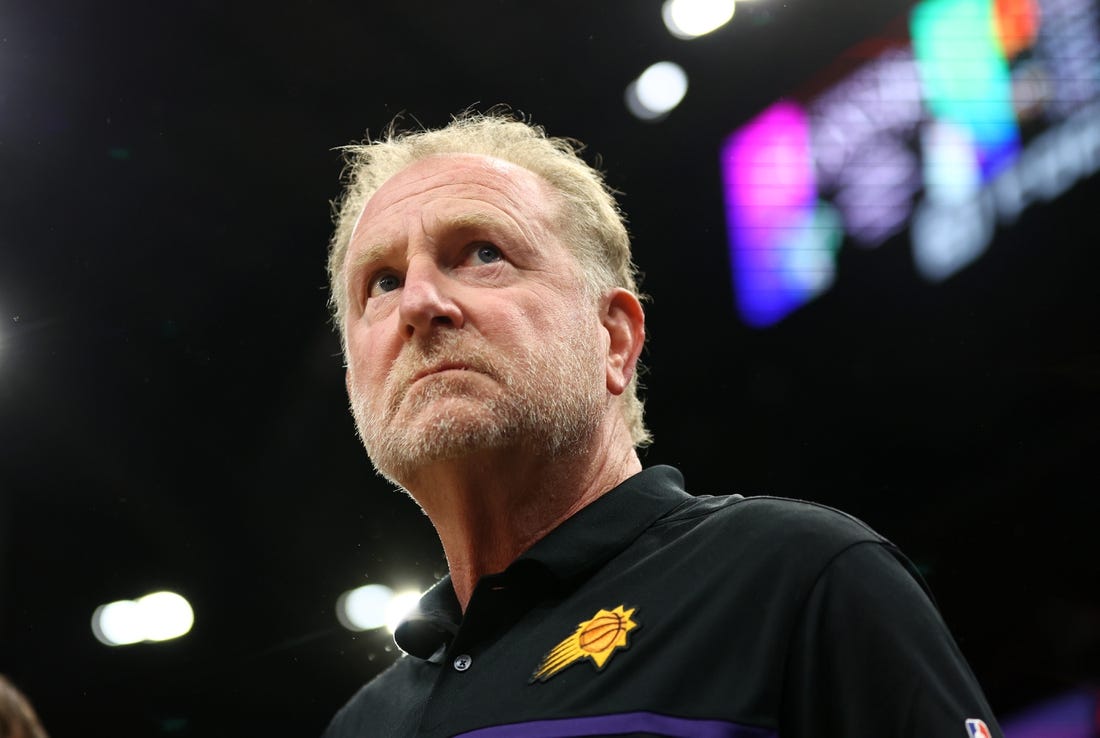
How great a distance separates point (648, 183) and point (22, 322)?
161 cm

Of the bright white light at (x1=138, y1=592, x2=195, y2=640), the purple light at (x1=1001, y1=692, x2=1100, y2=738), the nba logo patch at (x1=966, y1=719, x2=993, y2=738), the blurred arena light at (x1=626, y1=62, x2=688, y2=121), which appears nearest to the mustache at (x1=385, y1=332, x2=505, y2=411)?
the nba logo patch at (x1=966, y1=719, x2=993, y2=738)

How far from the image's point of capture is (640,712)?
101 centimetres

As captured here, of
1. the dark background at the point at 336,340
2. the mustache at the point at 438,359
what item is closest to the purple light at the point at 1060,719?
the dark background at the point at 336,340

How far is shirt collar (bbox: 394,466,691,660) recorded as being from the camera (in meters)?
1.26

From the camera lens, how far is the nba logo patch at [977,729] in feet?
2.99

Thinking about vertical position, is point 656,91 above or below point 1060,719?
above

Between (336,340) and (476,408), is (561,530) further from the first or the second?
(336,340)

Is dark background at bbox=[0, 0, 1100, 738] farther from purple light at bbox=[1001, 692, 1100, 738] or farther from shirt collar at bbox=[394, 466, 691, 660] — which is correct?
shirt collar at bbox=[394, 466, 691, 660]

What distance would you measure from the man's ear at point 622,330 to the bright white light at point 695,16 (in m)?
1.12

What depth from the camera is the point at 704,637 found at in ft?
3.44

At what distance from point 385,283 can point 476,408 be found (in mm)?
320

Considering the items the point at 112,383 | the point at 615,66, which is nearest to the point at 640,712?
the point at 615,66

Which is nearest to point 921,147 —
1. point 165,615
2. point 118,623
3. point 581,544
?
point 581,544

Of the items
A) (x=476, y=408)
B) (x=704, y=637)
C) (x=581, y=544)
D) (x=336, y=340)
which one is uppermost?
(x=336, y=340)
